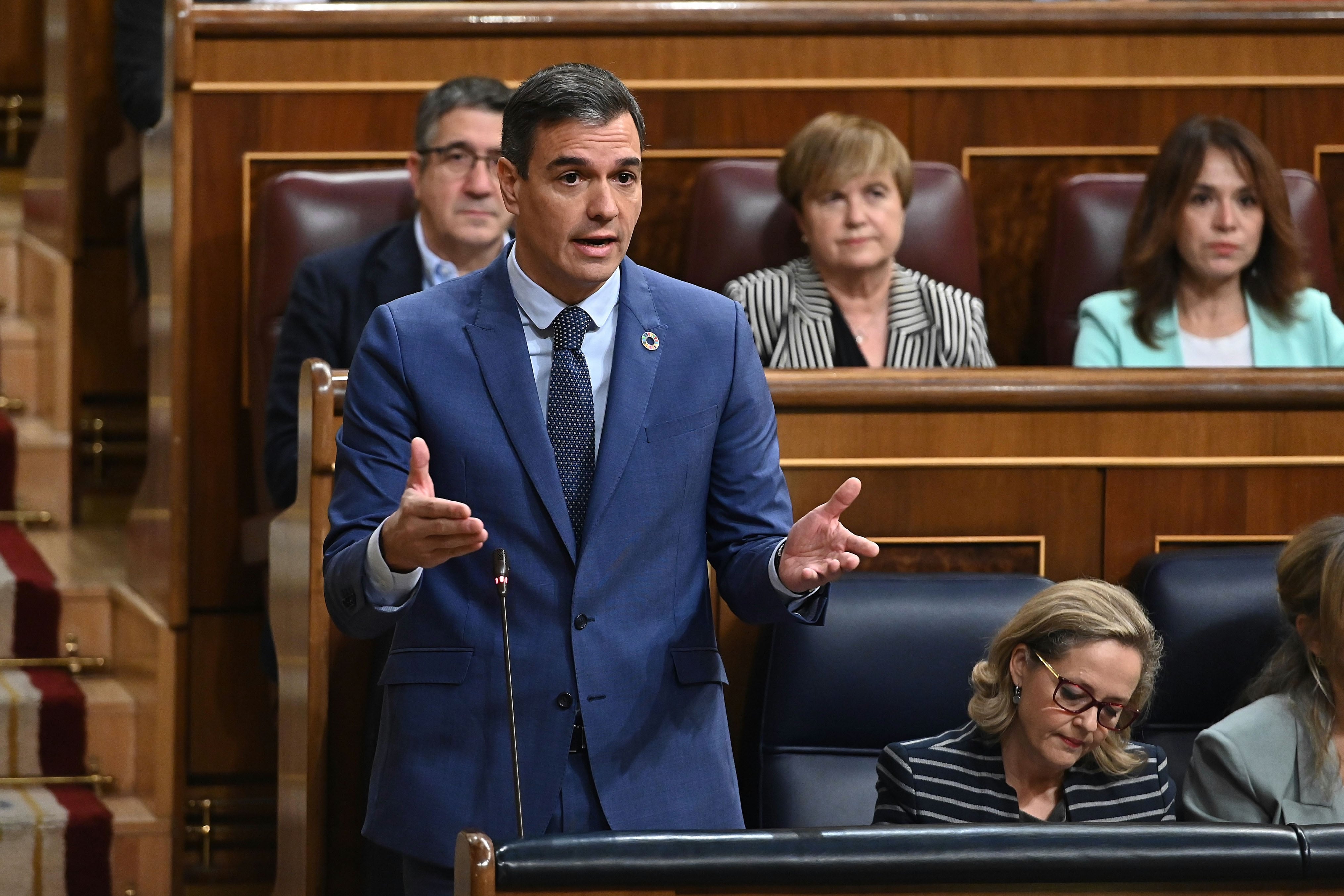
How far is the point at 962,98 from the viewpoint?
141cm

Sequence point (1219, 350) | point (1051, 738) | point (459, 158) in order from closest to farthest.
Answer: point (1051, 738) < point (459, 158) < point (1219, 350)

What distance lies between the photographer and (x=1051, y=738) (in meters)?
0.83

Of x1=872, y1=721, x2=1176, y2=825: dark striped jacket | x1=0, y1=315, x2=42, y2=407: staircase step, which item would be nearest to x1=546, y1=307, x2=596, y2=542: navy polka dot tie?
x1=872, y1=721, x2=1176, y2=825: dark striped jacket

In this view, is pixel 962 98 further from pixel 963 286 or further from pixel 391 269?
pixel 391 269

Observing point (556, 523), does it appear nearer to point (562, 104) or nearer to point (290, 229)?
point (562, 104)

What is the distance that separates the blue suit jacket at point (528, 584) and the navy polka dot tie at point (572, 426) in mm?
12

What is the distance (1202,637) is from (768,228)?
52cm

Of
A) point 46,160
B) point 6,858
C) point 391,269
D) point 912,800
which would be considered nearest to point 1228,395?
point 912,800

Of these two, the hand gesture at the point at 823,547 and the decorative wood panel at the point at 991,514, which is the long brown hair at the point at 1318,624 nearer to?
the decorative wood panel at the point at 991,514

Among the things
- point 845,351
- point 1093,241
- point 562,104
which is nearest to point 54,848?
point 845,351

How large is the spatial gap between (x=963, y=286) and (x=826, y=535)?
0.73 meters

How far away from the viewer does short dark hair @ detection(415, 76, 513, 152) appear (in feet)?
3.87

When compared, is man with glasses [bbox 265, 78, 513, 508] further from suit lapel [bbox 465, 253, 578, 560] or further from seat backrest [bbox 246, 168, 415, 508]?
suit lapel [bbox 465, 253, 578, 560]

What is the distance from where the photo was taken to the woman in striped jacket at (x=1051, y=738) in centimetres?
83
